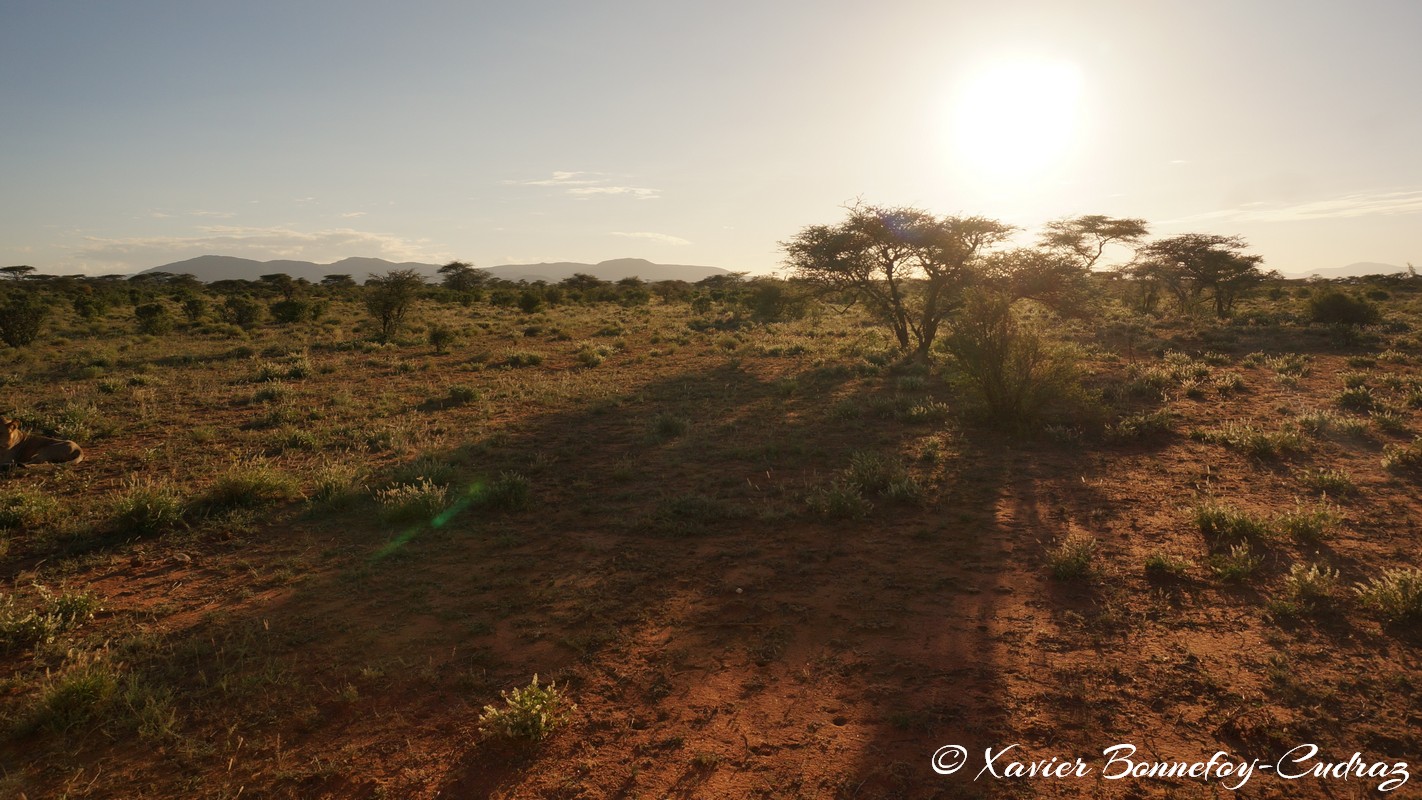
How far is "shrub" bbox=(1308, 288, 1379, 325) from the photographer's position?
2338 cm

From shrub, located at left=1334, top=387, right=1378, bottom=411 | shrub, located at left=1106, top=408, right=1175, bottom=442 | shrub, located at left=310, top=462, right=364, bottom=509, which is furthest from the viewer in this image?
shrub, located at left=1334, top=387, right=1378, bottom=411

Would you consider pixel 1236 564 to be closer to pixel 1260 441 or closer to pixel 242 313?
pixel 1260 441

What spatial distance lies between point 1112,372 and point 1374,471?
7871 mm

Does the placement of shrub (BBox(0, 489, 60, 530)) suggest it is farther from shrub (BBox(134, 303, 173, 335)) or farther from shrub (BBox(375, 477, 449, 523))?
shrub (BBox(134, 303, 173, 335))

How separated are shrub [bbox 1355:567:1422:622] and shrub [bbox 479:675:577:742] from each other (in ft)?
19.7

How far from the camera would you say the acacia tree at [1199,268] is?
3031cm

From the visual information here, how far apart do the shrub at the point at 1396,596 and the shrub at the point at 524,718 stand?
599 cm

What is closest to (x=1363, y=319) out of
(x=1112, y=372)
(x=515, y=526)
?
(x=1112, y=372)

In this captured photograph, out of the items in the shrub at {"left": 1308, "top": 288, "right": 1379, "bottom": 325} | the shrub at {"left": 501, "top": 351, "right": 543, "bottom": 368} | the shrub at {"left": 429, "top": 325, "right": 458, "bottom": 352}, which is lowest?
the shrub at {"left": 501, "top": 351, "right": 543, "bottom": 368}

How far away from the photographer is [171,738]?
3.83m

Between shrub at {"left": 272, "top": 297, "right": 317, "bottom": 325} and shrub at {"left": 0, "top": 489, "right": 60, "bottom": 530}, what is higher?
shrub at {"left": 272, "top": 297, "right": 317, "bottom": 325}

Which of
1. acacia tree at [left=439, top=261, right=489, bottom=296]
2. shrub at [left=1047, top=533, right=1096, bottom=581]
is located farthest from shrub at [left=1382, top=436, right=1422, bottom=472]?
acacia tree at [left=439, top=261, right=489, bottom=296]

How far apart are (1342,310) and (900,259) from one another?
17.4m

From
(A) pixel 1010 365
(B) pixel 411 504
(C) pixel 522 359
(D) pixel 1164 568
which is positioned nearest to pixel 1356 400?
(A) pixel 1010 365
